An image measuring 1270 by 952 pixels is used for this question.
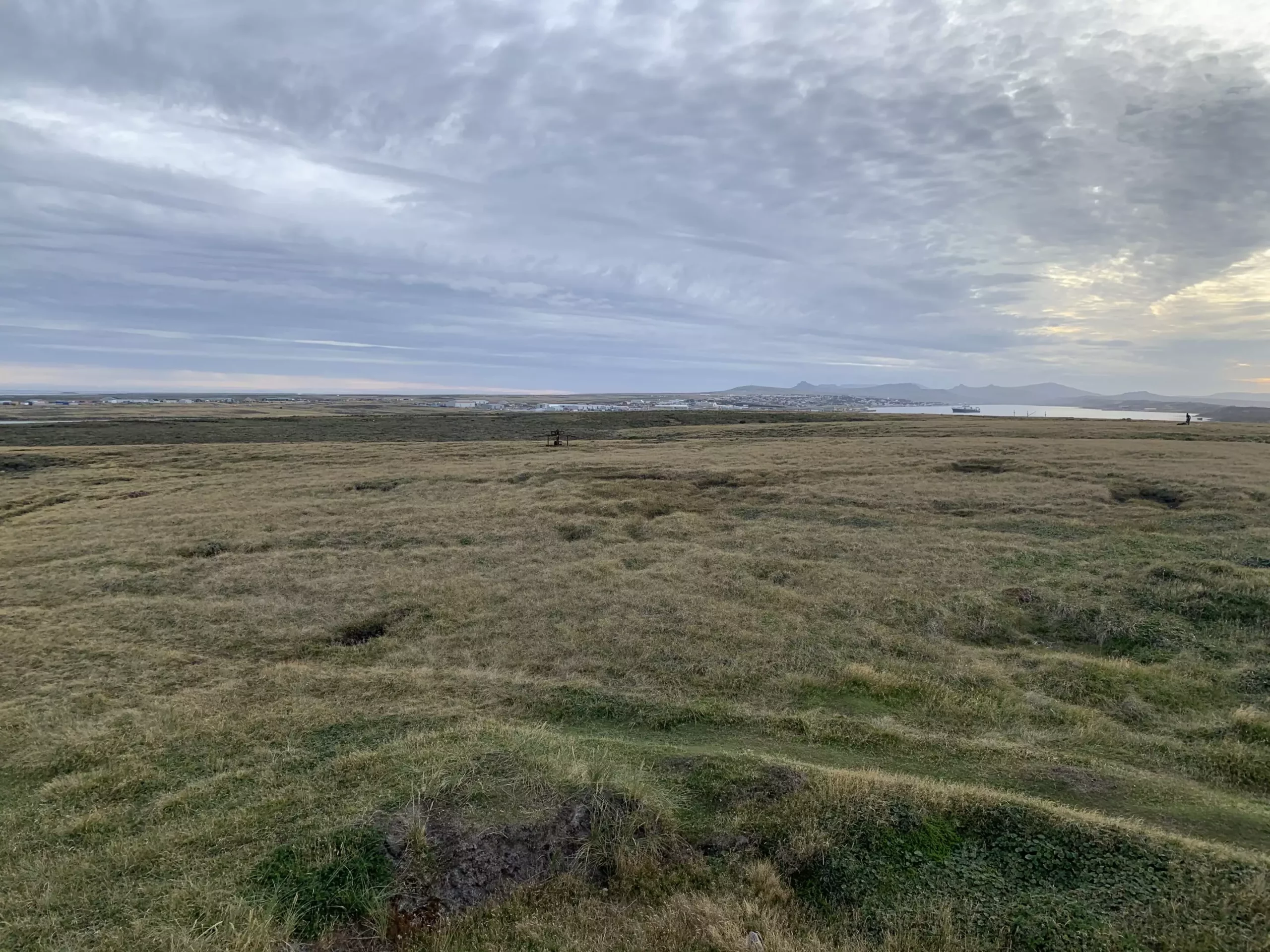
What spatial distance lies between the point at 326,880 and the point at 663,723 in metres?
5.95

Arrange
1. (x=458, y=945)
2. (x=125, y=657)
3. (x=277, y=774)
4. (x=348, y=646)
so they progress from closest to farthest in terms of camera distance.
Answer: (x=458, y=945) < (x=277, y=774) < (x=125, y=657) < (x=348, y=646)

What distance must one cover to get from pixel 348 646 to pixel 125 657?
4.77 m

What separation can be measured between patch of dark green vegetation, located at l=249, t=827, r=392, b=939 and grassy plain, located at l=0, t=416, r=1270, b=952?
32mm

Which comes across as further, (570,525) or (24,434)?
(24,434)

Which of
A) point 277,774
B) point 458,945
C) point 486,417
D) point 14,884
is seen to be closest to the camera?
point 458,945

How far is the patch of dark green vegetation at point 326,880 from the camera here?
22.7 feet

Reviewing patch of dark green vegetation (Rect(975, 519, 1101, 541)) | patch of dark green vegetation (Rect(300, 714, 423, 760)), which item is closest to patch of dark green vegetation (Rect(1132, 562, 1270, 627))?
patch of dark green vegetation (Rect(975, 519, 1101, 541))

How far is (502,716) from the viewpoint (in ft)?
38.8

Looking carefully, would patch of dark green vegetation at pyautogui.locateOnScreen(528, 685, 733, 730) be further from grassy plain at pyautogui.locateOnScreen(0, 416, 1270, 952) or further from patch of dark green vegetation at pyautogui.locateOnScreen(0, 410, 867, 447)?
patch of dark green vegetation at pyautogui.locateOnScreen(0, 410, 867, 447)

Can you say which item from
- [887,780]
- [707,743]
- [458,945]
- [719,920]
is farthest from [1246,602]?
[458,945]

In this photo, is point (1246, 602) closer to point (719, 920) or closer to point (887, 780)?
point (887, 780)

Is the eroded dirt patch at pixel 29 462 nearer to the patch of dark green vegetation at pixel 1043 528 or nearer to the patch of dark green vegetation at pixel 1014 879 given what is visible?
the patch of dark green vegetation at pixel 1014 879

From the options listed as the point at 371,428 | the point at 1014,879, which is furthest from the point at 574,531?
the point at 371,428

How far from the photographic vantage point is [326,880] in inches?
288
